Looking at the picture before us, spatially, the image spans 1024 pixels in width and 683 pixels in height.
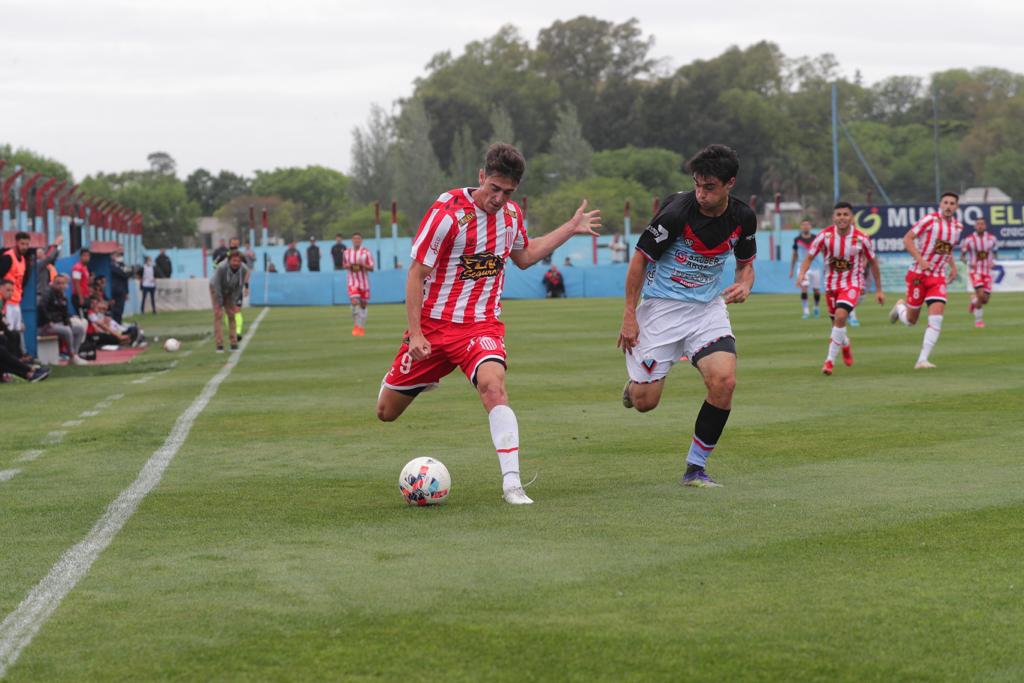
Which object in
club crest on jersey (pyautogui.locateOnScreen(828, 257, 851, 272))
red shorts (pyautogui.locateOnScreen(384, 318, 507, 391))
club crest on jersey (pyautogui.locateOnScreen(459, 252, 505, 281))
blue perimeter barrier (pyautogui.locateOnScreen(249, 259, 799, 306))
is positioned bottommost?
blue perimeter barrier (pyautogui.locateOnScreen(249, 259, 799, 306))

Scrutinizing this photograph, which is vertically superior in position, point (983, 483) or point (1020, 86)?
point (1020, 86)

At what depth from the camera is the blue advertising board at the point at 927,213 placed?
171 ft

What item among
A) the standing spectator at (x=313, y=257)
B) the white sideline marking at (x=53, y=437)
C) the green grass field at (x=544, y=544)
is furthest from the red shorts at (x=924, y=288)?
the standing spectator at (x=313, y=257)

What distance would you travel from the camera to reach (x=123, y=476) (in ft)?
32.8

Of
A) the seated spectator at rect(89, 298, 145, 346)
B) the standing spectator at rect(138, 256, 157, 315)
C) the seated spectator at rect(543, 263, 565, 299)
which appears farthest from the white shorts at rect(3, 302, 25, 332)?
the seated spectator at rect(543, 263, 565, 299)

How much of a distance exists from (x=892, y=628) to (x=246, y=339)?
82.4ft

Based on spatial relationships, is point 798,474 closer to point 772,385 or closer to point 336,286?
point 772,385

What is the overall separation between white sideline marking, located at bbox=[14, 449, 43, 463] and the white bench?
11965mm

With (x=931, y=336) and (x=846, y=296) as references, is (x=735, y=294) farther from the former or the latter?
(x=931, y=336)

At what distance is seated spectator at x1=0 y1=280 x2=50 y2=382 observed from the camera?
19447mm

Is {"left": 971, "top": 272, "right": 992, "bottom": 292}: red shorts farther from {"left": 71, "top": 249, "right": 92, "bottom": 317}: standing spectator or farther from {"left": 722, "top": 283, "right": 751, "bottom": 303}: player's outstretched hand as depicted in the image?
{"left": 722, "top": 283, "right": 751, "bottom": 303}: player's outstretched hand

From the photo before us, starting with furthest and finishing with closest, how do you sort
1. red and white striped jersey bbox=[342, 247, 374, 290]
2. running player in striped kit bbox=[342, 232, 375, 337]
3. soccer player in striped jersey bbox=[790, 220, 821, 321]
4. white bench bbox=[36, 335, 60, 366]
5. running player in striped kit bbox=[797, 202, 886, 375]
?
soccer player in striped jersey bbox=[790, 220, 821, 321] < red and white striped jersey bbox=[342, 247, 374, 290] < running player in striped kit bbox=[342, 232, 375, 337] < white bench bbox=[36, 335, 60, 366] < running player in striped kit bbox=[797, 202, 886, 375]

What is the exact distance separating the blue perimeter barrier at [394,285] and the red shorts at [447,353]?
43.7 metres

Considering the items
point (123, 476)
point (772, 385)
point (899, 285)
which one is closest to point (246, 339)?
point (772, 385)
